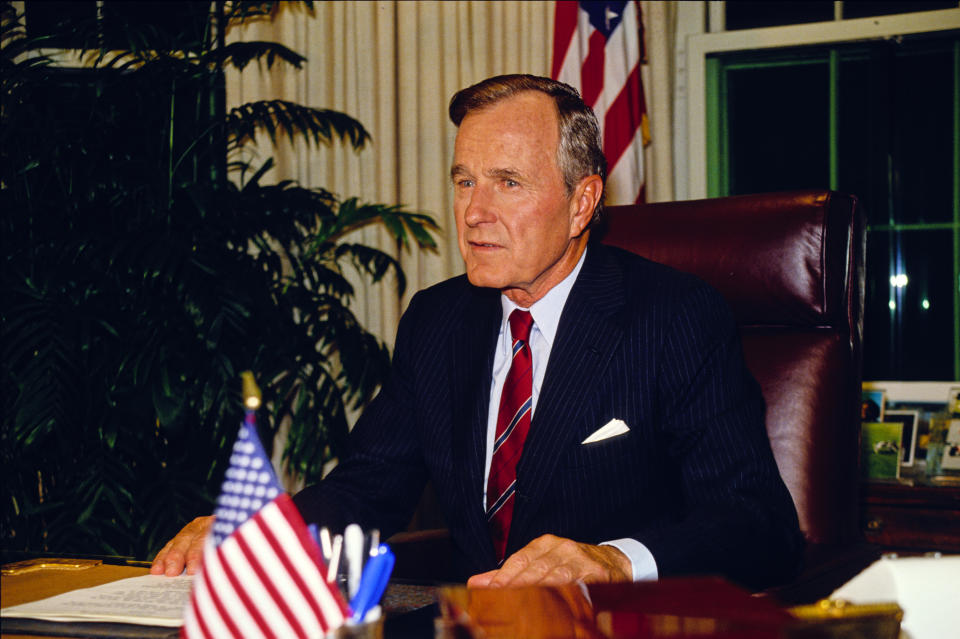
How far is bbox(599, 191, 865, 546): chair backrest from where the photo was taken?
152 centimetres

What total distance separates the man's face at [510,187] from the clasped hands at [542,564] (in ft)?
2.07

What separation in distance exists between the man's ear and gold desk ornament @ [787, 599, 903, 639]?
3.43 ft

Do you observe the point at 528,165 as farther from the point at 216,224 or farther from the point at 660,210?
the point at 216,224

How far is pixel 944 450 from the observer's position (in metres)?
2.48

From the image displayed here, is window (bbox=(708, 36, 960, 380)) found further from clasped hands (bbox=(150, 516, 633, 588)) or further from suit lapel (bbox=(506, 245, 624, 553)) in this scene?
clasped hands (bbox=(150, 516, 633, 588))

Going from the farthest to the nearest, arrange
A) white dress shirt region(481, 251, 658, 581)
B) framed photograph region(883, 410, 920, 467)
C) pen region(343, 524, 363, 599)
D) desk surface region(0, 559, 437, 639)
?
framed photograph region(883, 410, 920, 467)
white dress shirt region(481, 251, 658, 581)
desk surface region(0, 559, 437, 639)
pen region(343, 524, 363, 599)

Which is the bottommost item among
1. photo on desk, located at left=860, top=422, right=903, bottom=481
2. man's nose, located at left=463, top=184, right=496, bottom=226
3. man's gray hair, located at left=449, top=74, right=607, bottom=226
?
photo on desk, located at left=860, top=422, right=903, bottom=481

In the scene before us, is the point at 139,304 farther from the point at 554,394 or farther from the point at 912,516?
the point at 912,516

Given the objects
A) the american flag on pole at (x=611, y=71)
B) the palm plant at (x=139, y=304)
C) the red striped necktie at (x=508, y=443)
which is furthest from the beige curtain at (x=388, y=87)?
the red striped necktie at (x=508, y=443)

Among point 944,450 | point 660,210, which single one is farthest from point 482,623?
point 944,450

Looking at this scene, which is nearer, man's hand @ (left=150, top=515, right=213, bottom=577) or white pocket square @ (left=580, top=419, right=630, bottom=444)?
man's hand @ (left=150, top=515, right=213, bottom=577)

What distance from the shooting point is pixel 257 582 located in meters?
0.66

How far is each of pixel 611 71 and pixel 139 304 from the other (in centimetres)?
177

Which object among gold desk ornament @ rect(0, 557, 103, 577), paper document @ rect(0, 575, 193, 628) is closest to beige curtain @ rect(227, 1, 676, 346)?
gold desk ornament @ rect(0, 557, 103, 577)
